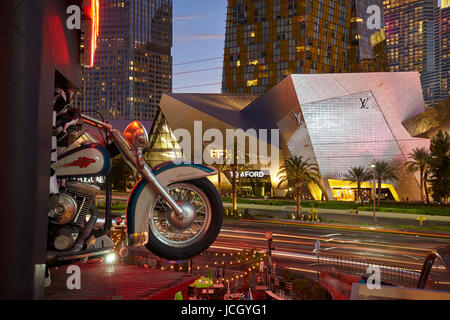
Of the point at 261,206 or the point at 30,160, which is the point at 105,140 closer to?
the point at 30,160

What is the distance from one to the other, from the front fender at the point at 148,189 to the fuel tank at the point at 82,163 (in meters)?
A: 0.57

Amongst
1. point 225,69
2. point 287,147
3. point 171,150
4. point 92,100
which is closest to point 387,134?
point 287,147

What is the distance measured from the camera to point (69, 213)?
5406 millimetres

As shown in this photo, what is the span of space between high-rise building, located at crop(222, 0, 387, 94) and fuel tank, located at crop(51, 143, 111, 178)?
9947 centimetres

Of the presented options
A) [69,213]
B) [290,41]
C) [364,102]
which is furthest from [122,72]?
[69,213]

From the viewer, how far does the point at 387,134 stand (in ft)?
181

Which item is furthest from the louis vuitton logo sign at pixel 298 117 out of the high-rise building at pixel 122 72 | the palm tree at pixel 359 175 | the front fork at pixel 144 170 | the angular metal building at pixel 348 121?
the high-rise building at pixel 122 72

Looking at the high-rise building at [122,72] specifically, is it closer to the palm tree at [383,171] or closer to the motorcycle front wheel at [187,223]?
the palm tree at [383,171]

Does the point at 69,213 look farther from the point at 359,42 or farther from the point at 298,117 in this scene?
the point at 359,42

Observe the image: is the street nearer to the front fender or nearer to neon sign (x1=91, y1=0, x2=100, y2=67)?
the front fender

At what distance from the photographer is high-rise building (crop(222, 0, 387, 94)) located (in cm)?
10056

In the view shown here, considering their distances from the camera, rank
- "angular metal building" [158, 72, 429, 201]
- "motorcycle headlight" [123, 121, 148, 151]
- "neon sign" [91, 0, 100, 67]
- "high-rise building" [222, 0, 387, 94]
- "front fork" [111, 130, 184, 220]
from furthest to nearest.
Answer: "high-rise building" [222, 0, 387, 94] → "angular metal building" [158, 72, 429, 201] → "neon sign" [91, 0, 100, 67] → "motorcycle headlight" [123, 121, 148, 151] → "front fork" [111, 130, 184, 220]

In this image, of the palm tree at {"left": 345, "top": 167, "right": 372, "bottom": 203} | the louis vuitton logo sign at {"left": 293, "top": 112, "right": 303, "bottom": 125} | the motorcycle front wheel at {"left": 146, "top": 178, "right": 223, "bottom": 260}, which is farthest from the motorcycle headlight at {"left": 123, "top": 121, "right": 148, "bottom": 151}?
the louis vuitton logo sign at {"left": 293, "top": 112, "right": 303, "bottom": 125}

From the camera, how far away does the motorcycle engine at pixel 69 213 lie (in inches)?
207
